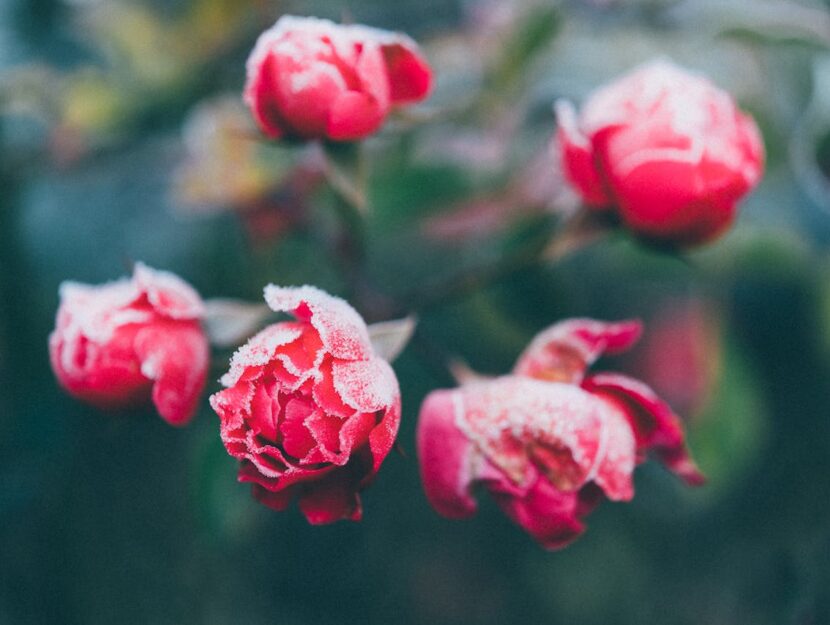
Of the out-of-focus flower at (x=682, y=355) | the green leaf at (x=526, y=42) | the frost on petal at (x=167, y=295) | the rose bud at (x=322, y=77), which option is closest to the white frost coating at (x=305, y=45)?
the rose bud at (x=322, y=77)

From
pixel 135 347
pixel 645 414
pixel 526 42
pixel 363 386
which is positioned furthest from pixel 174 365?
pixel 526 42

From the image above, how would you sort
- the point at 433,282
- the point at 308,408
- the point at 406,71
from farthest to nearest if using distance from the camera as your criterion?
the point at 433,282, the point at 406,71, the point at 308,408

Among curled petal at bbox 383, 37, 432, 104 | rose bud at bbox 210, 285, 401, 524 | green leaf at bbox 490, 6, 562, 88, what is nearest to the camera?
rose bud at bbox 210, 285, 401, 524

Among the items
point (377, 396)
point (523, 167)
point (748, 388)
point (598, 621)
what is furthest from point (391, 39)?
point (598, 621)

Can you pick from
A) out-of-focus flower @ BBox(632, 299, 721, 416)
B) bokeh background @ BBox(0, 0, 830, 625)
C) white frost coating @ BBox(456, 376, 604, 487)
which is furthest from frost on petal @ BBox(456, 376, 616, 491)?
out-of-focus flower @ BBox(632, 299, 721, 416)

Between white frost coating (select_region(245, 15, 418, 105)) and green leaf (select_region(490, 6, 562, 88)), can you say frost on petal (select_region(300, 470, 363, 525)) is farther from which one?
green leaf (select_region(490, 6, 562, 88))

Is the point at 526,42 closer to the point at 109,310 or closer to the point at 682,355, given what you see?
the point at 682,355

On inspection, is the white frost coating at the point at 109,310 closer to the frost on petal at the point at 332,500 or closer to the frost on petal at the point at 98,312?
the frost on petal at the point at 98,312
